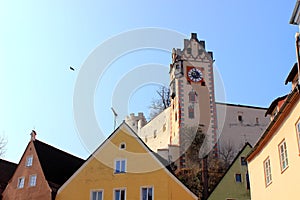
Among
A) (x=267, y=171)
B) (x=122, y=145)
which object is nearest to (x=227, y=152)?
(x=122, y=145)

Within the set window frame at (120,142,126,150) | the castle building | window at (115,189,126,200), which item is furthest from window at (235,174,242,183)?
the castle building

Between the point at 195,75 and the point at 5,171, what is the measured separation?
141 feet

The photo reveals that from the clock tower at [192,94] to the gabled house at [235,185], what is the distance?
105 ft

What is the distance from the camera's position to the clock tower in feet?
230

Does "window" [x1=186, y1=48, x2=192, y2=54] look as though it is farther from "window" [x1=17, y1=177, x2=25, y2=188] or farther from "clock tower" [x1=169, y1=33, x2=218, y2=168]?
"window" [x1=17, y1=177, x2=25, y2=188]

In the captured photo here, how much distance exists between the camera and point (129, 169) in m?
32.0

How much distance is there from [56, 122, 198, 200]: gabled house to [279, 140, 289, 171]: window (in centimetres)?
1105

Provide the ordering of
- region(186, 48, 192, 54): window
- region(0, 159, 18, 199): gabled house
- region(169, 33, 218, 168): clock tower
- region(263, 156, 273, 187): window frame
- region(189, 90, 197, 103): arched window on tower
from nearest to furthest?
region(263, 156, 273, 187): window frame
region(0, 159, 18, 199): gabled house
region(169, 33, 218, 168): clock tower
region(189, 90, 197, 103): arched window on tower
region(186, 48, 192, 54): window

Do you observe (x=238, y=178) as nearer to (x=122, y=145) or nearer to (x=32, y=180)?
(x=122, y=145)

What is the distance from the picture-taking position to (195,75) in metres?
77.3

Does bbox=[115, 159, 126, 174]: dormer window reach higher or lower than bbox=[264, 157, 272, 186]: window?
higher

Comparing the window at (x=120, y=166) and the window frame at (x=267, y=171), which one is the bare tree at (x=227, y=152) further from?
the window frame at (x=267, y=171)

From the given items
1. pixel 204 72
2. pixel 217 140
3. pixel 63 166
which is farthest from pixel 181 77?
pixel 63 166

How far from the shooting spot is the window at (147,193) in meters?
31.1
